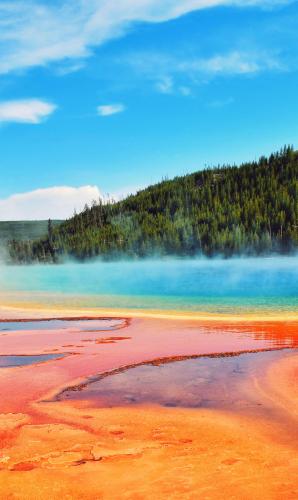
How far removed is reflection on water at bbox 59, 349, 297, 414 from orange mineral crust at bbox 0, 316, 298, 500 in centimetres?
2

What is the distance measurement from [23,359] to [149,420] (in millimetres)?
5287

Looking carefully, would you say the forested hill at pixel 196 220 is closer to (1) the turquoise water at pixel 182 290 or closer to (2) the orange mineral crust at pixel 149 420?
(1) the turquoise water at pixel 182 290

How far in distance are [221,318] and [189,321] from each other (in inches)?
67.3

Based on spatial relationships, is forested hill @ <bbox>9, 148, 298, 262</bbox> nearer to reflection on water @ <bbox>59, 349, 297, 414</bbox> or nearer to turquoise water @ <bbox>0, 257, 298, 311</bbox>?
turquoise water @ <bbox>0, 257, 298, 311</bbox>

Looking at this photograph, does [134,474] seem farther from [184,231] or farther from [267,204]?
[267,204]

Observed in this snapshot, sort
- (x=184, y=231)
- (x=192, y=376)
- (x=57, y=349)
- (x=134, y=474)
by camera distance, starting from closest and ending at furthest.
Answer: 1. (x=134, y=474)
2. (x=192, y=376)
3. (x=57, y=349)
4. (x=184, y=231)

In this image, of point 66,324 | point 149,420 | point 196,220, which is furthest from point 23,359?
point 196,220

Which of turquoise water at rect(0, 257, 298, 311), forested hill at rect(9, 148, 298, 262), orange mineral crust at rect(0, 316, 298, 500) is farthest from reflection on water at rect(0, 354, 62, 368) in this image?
forested hill at rect(9, 148, 298, 262)

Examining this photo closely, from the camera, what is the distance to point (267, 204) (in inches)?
5615

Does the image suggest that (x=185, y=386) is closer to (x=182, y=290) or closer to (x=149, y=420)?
(x=149, y=420)

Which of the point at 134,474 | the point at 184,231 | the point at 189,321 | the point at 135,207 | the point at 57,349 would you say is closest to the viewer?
the point at 134,474

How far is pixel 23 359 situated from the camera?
11766 millimetres

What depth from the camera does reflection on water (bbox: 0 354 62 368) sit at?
1124 cm

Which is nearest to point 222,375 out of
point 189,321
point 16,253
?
point 189,321
